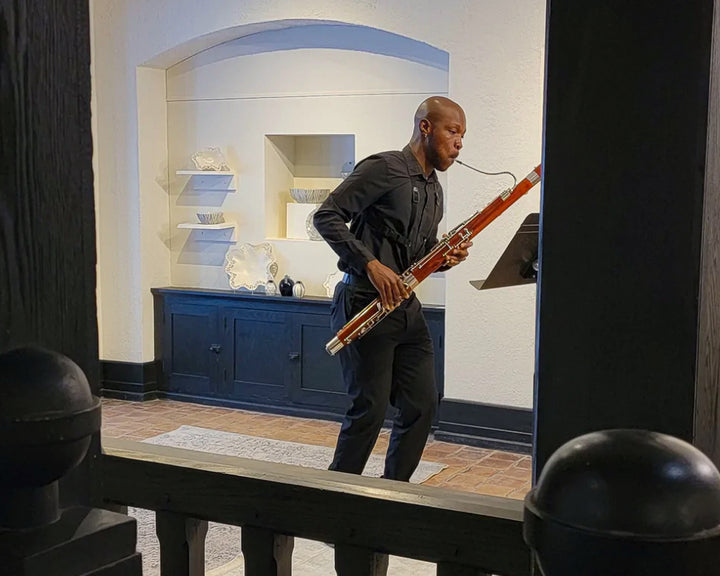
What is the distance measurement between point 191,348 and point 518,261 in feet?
13.2

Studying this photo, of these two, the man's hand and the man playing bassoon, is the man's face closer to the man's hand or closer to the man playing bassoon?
the man playing bassoon

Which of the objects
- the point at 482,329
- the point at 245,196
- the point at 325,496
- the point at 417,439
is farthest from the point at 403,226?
the point at 245,196

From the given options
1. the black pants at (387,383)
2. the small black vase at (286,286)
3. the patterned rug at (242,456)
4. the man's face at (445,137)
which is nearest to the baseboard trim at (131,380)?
the patterned rug at (242,456)

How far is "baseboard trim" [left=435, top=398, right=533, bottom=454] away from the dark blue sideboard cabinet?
0.24 m

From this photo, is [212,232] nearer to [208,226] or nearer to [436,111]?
[208,226]

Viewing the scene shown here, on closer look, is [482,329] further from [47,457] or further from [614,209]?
[47,457]

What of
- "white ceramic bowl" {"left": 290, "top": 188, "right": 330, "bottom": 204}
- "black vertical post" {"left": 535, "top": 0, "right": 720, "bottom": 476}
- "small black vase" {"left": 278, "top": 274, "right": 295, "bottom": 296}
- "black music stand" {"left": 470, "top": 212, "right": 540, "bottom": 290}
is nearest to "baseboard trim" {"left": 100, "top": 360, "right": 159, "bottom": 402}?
"small black vase" {"left": 278, "top": 274, "right": 295, "bottom": 296}

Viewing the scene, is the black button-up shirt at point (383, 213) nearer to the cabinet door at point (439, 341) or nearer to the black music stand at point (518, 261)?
the black music stand at point (518, 261)

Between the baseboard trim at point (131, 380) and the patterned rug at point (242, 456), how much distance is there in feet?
3.06

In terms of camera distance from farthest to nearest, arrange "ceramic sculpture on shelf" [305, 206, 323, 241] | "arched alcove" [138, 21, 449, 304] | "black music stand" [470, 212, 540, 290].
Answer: "ceramic sculpture on shelf" [305, 206, 323, 241] < "arched alcove" [138, 21, 449, 304] < "black music stand" [470, 212, 540, 290]

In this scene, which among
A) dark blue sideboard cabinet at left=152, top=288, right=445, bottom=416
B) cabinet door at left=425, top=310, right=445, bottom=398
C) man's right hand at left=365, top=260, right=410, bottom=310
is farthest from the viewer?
dark blue sideboard cabinet at left=152, top=288, right=445, bottom=416

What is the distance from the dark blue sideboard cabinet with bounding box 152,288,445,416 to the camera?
20.7ft

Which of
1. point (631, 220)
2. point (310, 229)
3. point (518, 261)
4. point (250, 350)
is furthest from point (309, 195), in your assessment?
point (631, 220)

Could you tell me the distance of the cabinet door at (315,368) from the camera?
6.29 meters
